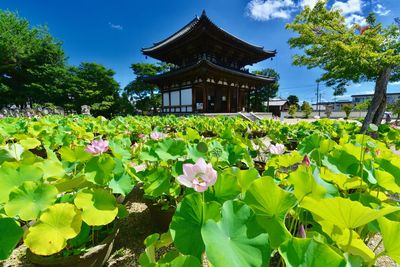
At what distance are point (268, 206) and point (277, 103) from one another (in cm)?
3296

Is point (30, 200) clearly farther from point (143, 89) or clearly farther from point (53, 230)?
point (143, 89)

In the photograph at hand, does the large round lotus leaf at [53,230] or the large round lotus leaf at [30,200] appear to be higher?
the large round lotus leaf at [30,200]

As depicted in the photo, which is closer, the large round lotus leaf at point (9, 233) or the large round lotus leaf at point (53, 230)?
the large round lotus leaf at point (9, 233)

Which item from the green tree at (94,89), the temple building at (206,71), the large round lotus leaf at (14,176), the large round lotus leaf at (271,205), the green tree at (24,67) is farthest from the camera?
the green tree at (94,89)

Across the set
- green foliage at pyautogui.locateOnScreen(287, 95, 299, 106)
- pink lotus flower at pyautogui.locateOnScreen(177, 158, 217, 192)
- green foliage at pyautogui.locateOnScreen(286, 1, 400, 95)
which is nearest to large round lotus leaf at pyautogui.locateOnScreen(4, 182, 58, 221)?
pink lotus flower at pyautogui.locateOnScreen(177, 158, 217, 192)

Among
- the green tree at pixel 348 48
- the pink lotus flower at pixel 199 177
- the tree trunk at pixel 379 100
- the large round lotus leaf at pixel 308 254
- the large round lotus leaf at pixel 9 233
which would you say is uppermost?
the green tree at pixel 348 48

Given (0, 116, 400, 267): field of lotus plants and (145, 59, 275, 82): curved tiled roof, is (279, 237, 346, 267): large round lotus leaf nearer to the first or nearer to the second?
(0, 116, 400, 267): field of lotus plants

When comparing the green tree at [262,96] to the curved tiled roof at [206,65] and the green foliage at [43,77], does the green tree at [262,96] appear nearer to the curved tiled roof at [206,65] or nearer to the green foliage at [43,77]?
the curved tiled roof at [206,65]

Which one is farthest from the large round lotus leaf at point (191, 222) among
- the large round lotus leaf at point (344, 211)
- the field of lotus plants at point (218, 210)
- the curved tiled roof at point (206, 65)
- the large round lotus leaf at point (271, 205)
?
the curved tiled roof at point (206, 65)

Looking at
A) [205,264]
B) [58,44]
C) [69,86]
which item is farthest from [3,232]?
[58,44]

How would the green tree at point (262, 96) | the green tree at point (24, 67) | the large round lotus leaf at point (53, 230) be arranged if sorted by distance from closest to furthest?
1. the large round lotus leaf at point (53, 230)
2. the green tree at point (24, 67)
3. the green tree at point (262, 96)

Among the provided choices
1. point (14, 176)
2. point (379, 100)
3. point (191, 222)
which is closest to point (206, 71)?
point (379, 100)

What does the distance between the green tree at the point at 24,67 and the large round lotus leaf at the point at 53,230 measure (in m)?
21.4

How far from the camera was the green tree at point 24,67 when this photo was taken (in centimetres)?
1788
